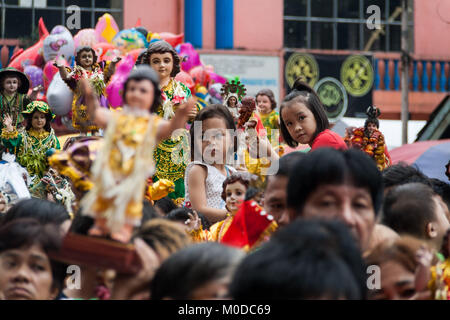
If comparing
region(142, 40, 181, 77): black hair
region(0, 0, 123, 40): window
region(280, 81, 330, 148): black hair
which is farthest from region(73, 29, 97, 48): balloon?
region(280, 81, 330, 148): black hair

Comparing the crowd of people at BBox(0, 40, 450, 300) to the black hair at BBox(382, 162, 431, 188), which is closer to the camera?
the crowd of people at BBox(0, 40, 450, 300)

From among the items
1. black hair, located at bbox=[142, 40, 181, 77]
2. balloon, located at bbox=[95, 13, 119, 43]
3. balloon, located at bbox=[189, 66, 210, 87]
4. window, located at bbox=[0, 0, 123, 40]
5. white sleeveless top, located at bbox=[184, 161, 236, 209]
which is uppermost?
window, located at bbox=[0, 0, 123, 40]

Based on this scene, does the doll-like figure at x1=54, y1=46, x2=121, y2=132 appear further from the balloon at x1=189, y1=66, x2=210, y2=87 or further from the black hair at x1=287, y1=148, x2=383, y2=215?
the black hair at x1=287, y1=148, x2=383, y2=215

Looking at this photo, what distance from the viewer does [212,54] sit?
42.0 feet

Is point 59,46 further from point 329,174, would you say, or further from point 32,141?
point 329,174

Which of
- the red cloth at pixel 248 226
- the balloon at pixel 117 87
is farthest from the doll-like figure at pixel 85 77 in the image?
the red cloth at pixel 248 226

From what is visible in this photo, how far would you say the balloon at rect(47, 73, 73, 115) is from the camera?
802 cm

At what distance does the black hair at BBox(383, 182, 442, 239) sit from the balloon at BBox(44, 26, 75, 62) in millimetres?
6734

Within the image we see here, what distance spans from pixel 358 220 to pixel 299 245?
18.6 inches

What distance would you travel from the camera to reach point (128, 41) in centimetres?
947

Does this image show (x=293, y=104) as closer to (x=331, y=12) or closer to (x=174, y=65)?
(x=174, y=65)

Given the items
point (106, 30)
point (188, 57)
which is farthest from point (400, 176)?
point (106, 30)

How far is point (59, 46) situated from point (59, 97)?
1.42 meters

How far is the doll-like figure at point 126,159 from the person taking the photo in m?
1.99
